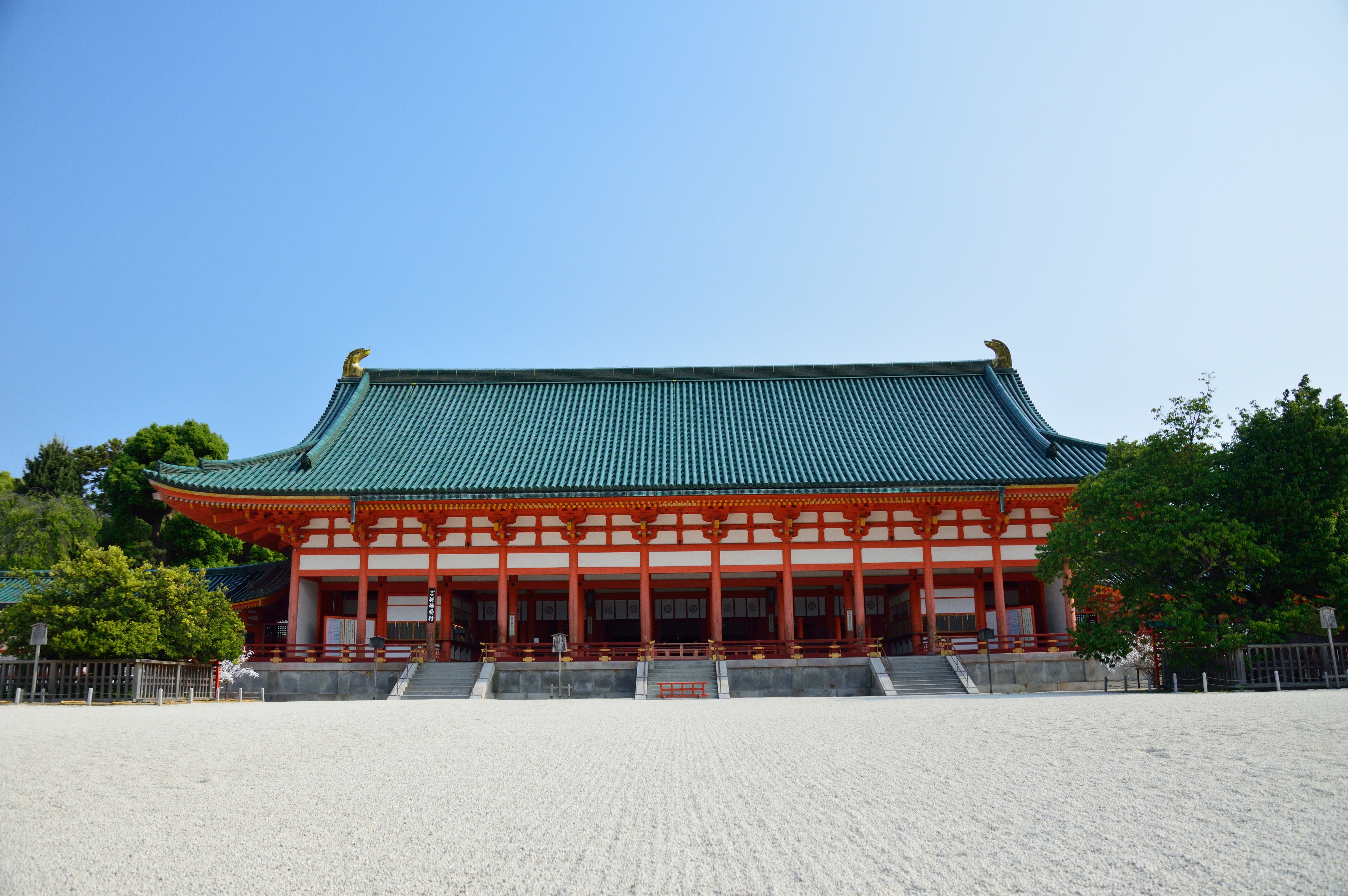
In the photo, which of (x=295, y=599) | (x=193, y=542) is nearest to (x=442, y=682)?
(x=295, y=599)

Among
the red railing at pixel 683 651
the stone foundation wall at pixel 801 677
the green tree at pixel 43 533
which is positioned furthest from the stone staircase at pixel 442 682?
the green tree at pixel 43 533

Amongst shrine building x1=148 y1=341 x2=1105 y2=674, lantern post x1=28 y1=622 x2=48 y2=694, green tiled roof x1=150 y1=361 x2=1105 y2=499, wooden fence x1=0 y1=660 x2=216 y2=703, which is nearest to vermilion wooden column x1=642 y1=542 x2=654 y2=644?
shrine building x1=148 y1=341 x2=1105 y2=674

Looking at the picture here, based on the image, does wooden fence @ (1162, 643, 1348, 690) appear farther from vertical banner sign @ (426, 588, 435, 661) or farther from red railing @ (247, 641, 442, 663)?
red railing @ (247, 641, 442, 663)

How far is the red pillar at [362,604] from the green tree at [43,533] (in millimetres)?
18944

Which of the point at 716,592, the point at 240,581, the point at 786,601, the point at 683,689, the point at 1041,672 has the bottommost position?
the point at 683,689

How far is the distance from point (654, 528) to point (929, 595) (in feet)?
26.2

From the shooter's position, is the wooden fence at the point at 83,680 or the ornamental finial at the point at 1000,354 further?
the ornamental finial at the point at 1000,354

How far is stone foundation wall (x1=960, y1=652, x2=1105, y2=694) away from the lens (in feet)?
72.6

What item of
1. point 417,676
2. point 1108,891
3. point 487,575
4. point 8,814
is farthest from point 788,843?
point 487,575

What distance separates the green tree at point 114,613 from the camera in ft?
58.8

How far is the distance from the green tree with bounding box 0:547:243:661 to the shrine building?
12.4 feet

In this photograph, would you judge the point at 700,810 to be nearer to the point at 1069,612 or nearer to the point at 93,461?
the point at 1069,612

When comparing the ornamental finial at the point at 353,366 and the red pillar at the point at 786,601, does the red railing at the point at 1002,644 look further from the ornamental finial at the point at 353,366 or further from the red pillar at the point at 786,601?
the ornamental finial at the point at 353,366

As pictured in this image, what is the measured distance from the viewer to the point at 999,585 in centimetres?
2381
